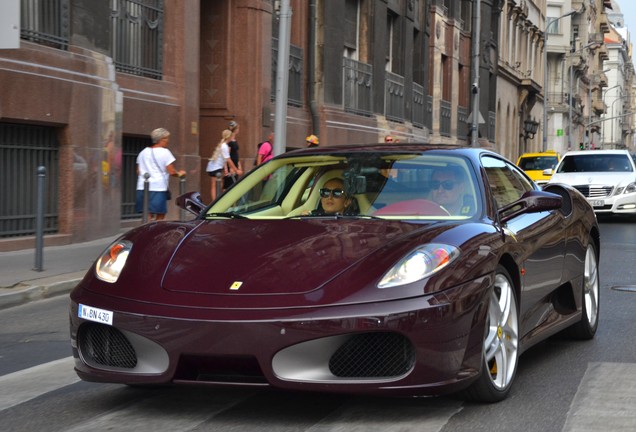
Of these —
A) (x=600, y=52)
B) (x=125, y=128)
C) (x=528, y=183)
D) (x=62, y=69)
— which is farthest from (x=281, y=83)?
(x=600, y=52)

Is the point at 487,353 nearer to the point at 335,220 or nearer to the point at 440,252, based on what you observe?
the point at 440,252

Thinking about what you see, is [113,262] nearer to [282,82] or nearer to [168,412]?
[168,412]

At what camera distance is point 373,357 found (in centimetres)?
493

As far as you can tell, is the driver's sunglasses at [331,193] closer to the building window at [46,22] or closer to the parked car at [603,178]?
the building window at [46,22]

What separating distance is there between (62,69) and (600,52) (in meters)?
116

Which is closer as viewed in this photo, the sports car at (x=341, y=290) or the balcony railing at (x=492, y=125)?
the sports car at (x=341, y=290)

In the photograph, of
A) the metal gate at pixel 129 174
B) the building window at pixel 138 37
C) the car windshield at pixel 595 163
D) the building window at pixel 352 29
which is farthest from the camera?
the building window at pixel 352 29

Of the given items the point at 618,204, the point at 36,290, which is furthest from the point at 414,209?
the point at 618,204

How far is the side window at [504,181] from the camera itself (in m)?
6.56

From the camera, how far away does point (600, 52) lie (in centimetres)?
12556

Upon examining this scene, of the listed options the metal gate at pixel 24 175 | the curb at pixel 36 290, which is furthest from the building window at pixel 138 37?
the curb at pixel 36 290

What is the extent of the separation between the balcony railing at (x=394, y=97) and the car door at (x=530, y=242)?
26.9 m

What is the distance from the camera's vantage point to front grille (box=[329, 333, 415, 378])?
489 cm

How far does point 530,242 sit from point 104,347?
8.02 ft
